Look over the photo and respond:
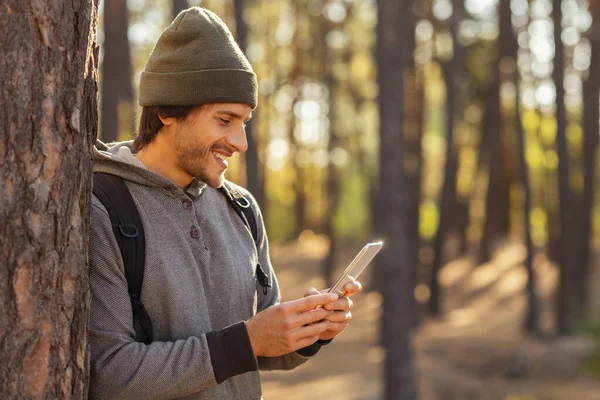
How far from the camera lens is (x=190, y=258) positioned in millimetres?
2846

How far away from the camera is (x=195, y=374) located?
8.68 feet

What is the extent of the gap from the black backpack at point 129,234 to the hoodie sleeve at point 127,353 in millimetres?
31

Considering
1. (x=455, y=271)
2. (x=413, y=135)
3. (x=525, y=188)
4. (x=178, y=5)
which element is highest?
(x=178, y=5)

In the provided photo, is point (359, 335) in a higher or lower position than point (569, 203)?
lower

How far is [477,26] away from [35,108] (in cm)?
2374

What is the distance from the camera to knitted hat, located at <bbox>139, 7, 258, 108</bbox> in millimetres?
2852

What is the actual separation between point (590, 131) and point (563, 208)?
182 centimetres

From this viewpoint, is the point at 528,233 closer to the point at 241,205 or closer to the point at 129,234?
the point at 241,205

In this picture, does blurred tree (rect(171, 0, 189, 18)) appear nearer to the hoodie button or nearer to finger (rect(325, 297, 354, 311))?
the hoodie button

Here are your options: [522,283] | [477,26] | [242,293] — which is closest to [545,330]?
[522,283]

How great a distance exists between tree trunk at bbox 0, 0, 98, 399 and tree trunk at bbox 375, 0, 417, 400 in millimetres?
8851

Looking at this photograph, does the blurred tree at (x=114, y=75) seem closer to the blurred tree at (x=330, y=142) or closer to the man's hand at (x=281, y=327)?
the man's hand at (x=281, y=327)

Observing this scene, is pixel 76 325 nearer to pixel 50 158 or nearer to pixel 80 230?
pixel 80 230

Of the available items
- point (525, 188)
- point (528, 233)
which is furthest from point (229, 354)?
point (525, 188)
